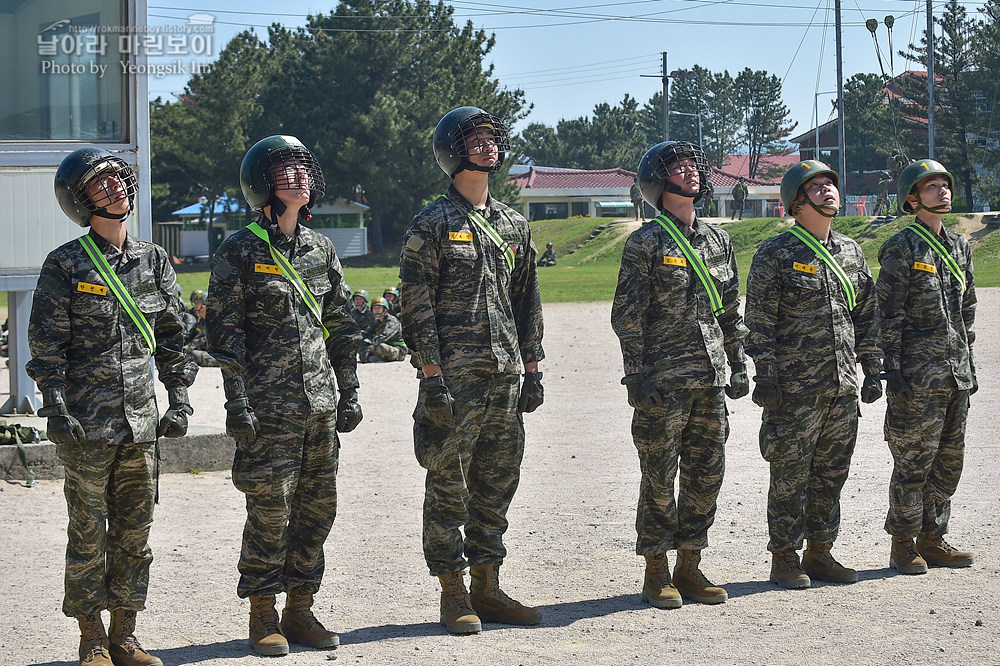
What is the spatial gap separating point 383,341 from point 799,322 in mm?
13735

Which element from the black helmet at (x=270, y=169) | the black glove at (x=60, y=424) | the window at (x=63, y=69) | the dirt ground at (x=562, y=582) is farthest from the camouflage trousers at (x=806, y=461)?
the window at (x=63, y=69)

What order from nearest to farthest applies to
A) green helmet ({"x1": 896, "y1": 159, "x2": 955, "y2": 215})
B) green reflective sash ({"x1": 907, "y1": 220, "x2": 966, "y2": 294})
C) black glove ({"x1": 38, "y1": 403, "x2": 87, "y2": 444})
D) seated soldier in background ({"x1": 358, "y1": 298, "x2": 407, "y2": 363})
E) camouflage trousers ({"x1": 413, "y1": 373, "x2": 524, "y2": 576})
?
black glove ({"x1": 38, "y1": 403, "x2": 87, "y2": 444}), camouflage trousers ({"x1": 413, "y1": 373, "x2": 524, "y2": 576}), green reflective sash ({"x1": 907, "y1": 220, "x2": 966, "y2": 294}), green helmet ({"x1": 896, "y1": 159, "x2": 955, "y2": 215}), seated soldier in background ({"x1": 358, "y1": 298, "x2": 407, "y2": 363})

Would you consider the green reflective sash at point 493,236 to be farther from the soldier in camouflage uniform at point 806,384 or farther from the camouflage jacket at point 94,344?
the camouflage jacket at point 94,344

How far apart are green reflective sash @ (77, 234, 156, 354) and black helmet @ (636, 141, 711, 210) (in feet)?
9.05

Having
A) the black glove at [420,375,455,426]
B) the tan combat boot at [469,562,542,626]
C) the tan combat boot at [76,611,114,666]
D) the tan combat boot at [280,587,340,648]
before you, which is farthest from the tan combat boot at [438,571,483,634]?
the tan combat boot at [76,611,114,666]

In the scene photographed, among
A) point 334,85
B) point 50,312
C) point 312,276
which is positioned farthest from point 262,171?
point 334,85

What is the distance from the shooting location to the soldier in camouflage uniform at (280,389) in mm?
5309

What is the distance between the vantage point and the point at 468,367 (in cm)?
573

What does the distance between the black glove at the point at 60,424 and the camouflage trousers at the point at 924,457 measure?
454cm

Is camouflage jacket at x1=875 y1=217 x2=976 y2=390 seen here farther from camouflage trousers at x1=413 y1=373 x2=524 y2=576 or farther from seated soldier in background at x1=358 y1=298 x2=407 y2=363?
seated soldier in background at x1=358 y1=298 x2=407 y2=363

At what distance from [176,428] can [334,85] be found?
54.7 meters

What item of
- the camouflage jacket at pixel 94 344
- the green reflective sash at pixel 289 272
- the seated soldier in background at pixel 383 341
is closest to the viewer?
the camouflage jacket at pixel 94 344

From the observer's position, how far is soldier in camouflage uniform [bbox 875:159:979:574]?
6.80m

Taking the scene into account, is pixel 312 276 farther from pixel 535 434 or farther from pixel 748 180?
pixel 748 180
